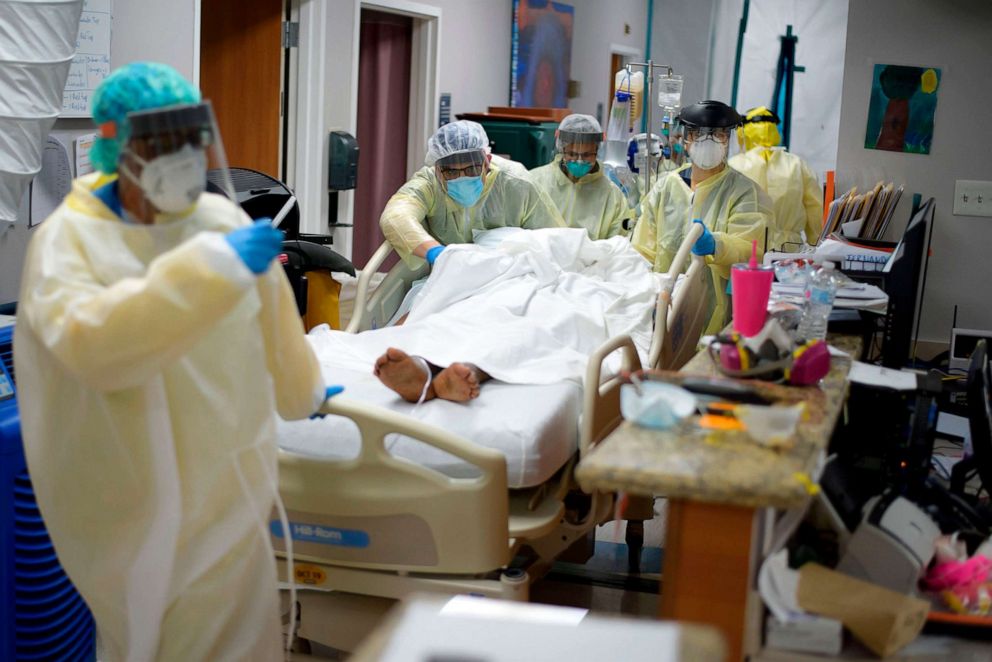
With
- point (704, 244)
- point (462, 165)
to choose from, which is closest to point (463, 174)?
point (462, 165)

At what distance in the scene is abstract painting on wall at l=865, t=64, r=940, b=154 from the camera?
5355 millimetres

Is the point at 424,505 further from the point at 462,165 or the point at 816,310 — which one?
the point at 462,165

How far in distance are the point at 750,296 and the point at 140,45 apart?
312 cm

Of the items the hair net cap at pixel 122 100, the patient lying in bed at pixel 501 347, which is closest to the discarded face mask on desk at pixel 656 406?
the patient lying in bed at pixel 501 347

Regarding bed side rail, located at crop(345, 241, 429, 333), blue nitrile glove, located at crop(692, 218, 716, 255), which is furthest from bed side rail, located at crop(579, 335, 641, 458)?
bed side rail, located at crop(345, 241, 429, 333)

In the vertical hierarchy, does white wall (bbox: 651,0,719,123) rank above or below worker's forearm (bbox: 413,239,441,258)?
above

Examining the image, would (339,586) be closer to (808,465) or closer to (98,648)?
(98,648)

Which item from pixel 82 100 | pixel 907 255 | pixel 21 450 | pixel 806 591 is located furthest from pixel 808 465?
pixel 82 100

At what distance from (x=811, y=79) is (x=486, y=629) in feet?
25.0

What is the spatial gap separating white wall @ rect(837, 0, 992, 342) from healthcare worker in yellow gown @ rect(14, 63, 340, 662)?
4050mm

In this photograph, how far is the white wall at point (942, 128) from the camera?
17.4 ft

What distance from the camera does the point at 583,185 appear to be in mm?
4617

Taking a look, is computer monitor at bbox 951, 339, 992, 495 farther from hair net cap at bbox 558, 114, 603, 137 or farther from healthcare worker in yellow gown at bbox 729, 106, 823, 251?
healthcare worker in yellow gown at bbox 729, 106, 823, 251

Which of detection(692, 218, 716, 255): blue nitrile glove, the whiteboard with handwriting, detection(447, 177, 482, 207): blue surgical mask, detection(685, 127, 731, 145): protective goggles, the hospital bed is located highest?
the whiteboard with handwriting
